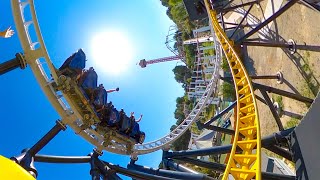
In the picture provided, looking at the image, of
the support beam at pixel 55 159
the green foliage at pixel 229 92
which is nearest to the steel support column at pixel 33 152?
the support beam at pixel 55 159

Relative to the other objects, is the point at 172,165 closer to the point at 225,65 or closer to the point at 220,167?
the point at 220,167

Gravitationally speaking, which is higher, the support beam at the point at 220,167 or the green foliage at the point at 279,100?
the green foliage at the point at 279,100

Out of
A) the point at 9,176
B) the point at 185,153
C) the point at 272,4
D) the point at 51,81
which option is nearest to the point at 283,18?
the point at 272,4

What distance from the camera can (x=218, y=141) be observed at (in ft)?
91.6

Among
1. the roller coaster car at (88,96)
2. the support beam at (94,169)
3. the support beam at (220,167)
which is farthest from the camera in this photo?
the support beam at (94,169)

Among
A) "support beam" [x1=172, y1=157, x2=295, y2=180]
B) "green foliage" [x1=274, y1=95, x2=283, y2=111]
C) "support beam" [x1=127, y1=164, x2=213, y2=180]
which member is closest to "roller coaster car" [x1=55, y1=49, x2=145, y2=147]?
"support beam" [x1=127, y1=164, x2=213, y2=180]

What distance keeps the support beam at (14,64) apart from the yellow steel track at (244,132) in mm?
5025

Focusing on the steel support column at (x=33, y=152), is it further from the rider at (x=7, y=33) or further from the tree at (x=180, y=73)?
the tree at (x=180, y=73)

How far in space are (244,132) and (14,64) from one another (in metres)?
5.80

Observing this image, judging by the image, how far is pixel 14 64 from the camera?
795cm

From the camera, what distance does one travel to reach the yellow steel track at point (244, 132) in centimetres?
747

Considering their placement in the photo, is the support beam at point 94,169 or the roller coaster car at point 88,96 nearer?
the roller coaster car at point 88,96

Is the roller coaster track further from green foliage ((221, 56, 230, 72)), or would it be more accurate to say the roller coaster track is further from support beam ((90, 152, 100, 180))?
green foliage ((221, 56, 230, 72))

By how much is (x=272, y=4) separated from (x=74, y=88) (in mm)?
10859
